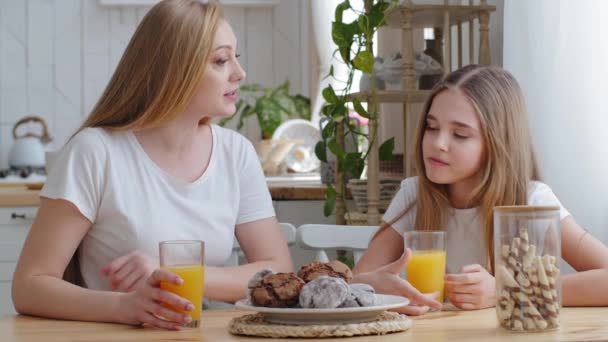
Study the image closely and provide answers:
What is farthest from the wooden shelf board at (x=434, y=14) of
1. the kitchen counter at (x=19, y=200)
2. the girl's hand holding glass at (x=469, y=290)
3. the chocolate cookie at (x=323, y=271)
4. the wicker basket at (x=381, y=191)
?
the kitchen counter at (x=19, y=200)

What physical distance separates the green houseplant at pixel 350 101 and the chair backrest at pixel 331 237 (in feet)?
1.71

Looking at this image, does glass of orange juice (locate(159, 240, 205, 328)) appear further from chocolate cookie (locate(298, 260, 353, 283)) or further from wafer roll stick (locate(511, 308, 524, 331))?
wafer roll stick (locate(511, 308, 524, 331))

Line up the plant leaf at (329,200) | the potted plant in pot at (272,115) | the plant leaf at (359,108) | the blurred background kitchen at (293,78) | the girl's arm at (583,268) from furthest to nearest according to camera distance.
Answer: the potted plant in pot at (272,115) < the plant leaf at (329,200) < the plant leaf at (359,108) < the blurred background kitchen at (293,78) < the girl's arm at (583,268)

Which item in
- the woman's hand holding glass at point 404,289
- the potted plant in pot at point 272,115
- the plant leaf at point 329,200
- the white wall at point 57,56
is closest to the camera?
the woman's hand holding glass at point 404,289

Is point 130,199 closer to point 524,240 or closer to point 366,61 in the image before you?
point 524,240

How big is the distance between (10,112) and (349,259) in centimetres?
281

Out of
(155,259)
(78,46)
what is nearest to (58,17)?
(78,46)

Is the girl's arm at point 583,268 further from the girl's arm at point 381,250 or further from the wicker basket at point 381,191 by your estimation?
the wicker basket at point 381,191

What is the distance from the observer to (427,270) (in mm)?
1414

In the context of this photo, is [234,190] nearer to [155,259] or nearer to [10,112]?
[155,259]

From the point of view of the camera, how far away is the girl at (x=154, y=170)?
5.35ft

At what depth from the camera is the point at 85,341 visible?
1.24 m

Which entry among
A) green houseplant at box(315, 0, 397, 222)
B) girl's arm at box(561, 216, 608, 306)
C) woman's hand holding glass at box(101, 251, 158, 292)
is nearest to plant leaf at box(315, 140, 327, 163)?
green houseplant at box(315, 0, 397, 222)

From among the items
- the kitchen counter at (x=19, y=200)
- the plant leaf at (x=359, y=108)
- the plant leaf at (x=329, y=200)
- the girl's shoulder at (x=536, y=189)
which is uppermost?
the plant leaf at (x=359, y=108)
